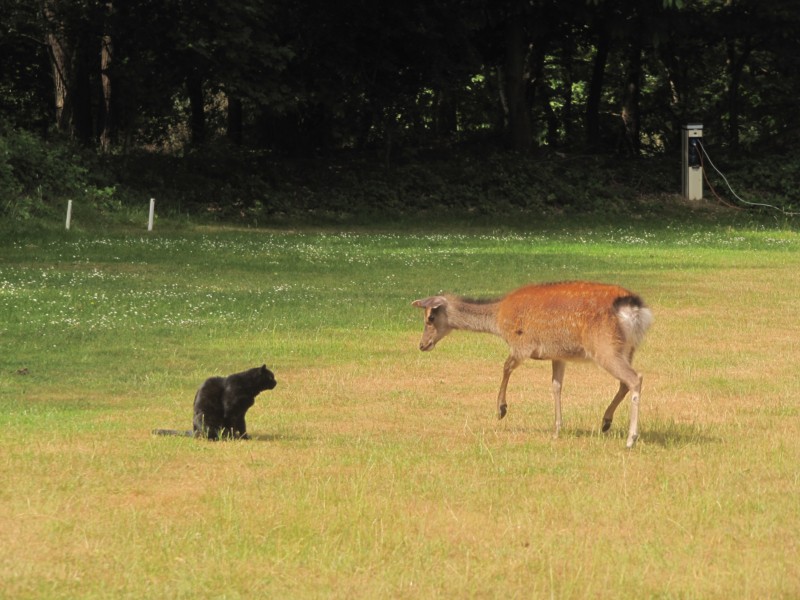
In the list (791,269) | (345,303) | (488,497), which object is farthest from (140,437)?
(791,269)

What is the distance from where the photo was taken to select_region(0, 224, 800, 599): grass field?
25.1ft

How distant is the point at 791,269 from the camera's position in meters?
27.8

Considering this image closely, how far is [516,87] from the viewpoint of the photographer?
45.4m

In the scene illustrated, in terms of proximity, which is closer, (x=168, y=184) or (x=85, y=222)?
(x=85, y=222)

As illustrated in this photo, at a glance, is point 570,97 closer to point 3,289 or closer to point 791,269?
point 791,269

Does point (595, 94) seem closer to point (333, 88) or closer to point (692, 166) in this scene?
point (692, 166)

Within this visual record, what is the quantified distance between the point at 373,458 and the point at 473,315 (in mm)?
2199

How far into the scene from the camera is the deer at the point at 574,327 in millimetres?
10930

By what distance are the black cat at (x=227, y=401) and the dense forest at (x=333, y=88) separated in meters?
23.8

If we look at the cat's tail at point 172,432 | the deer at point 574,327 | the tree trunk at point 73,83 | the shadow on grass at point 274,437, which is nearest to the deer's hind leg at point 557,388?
the deer at point 574,327

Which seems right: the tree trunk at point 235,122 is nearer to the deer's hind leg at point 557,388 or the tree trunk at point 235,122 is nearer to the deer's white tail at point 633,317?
the deer's hind leg at point 557,388

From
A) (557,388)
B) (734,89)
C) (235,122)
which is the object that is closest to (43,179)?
(235,122)

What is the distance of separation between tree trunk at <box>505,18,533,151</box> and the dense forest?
0.06 m

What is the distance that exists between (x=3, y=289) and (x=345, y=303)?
17.5 feet
